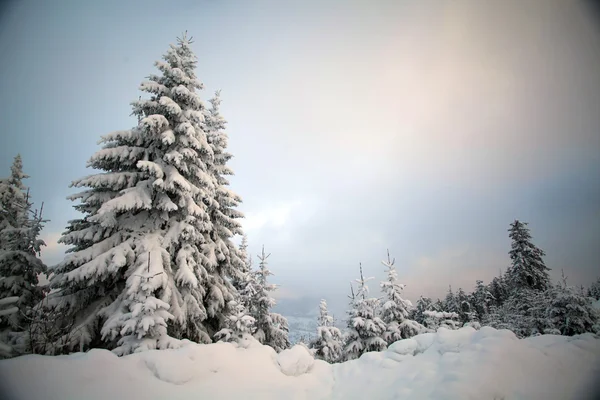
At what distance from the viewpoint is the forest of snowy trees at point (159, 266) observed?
7.89m

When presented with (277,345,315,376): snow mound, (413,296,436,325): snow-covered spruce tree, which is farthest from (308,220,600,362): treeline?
(413,296,436,325): snow-covered spruce tree

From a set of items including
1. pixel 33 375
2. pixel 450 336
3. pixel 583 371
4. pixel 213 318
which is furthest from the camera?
pixel 213 318

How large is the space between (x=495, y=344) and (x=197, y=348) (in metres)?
6.57

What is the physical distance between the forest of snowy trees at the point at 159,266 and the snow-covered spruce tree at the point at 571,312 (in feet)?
0.20

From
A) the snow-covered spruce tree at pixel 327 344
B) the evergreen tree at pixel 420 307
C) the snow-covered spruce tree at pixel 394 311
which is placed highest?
the snow-covered spruce tree at pixel 394 311

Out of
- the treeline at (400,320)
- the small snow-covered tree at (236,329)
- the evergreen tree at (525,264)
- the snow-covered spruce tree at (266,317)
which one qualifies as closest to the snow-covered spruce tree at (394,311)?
the treeline at (400,320)

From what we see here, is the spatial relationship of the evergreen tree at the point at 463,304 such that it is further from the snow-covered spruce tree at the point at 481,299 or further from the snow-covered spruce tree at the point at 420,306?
the snow-covered spruce tree at the point at 420,306

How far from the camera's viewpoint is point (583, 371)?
4617 mm

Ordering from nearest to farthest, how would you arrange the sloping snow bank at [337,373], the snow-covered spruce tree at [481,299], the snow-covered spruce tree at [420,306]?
1. the sloping snow bank at [337,373]
2. the snow-covered spruce tree at [481,299]
3. the snow-covered spruce tree at [420,306]

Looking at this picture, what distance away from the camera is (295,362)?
665cm

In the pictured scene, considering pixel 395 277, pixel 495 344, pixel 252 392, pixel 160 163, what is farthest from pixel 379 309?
pixel 160 163

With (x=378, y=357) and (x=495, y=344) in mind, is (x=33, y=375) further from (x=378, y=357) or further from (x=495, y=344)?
(x=495, y=344)

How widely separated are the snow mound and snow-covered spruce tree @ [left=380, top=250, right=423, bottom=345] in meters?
10.8

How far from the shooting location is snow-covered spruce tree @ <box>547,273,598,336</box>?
44.6ft
